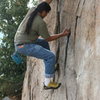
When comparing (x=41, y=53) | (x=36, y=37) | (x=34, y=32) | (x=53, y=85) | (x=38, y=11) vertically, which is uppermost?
(x=38, y=11)

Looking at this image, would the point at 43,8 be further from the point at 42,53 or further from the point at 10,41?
the point at 10,41

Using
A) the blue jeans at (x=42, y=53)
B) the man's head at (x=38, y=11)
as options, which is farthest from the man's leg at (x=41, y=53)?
the man's head at (x=38, y=11)

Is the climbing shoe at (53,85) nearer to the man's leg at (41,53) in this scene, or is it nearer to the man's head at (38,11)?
the man's leg at (41,53)

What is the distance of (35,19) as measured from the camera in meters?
7.52

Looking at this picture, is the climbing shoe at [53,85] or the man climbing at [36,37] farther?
the climbing shoe at [53,85]

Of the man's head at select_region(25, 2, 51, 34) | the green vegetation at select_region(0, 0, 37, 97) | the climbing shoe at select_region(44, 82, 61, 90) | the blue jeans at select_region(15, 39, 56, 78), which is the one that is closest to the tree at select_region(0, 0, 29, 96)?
the green vegetation at select_region(0, 0, 37, 97)

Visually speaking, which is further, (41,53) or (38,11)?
(38,11)

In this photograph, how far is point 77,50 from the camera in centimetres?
764

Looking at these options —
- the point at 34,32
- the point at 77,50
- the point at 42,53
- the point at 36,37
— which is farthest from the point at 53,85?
the point at 34,32

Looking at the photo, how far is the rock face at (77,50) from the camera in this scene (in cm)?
686

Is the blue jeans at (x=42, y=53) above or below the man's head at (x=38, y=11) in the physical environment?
below

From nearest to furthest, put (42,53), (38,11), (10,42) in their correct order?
(42,53)
(38,11)
(10,42)

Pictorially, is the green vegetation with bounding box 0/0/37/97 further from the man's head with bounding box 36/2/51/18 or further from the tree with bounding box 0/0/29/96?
the man's head with bounding box 36/2/51/18

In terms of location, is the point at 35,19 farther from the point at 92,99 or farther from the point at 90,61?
the point at 92,99
